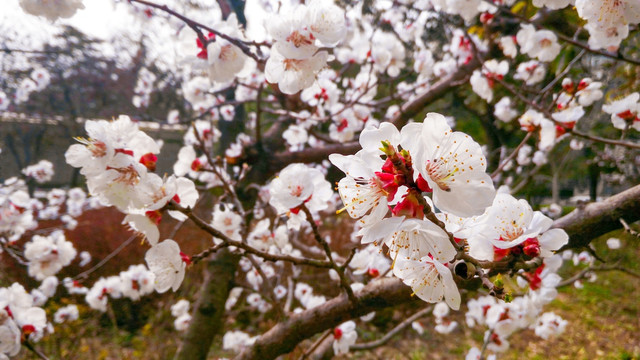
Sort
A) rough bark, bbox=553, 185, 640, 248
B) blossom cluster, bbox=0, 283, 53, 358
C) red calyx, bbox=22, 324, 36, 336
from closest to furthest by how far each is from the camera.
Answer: rough bark, bbox=553, 185, 640, 248 < blossom cluster, bbox=0, 283, 53, 358 < red calyx, bbox=22, 324, 36, 336

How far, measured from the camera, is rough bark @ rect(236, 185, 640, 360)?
3.08 feet

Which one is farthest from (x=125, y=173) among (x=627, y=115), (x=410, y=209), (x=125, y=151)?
(x=627, y=115)

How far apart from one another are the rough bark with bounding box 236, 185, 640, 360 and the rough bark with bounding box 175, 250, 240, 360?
0.80 metres

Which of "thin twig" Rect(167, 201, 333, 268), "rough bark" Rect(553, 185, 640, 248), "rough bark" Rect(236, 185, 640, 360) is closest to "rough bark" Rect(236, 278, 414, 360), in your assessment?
"rough bark" Rect(236, 185, 640, 360)

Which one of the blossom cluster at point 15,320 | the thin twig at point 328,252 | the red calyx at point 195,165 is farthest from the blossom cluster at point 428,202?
the blossom cluster at point 15,320

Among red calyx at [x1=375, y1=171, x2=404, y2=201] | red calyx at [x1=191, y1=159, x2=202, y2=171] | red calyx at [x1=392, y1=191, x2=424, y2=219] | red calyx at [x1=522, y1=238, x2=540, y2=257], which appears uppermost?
red calyx at [x1=191, y1=159, x2=202, y2=171]

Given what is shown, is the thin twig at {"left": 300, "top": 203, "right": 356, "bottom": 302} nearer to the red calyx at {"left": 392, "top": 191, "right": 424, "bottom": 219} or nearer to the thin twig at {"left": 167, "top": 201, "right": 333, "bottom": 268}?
the thin twig at {"left": 167, "top": 201, "right": 333, "bottom": 268}

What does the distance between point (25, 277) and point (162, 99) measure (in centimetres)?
568

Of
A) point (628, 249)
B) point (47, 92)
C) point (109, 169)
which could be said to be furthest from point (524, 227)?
point (47, 92)

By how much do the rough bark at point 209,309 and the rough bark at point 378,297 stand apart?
2.62 ft

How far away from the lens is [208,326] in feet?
6.55

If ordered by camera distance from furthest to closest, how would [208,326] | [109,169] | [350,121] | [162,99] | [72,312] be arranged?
[162,99] → [72,312] → [350,121] → [208,326] → [109,169]

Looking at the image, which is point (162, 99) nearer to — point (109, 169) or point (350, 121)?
point (350, 121)

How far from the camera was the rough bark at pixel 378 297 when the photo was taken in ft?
3.08
